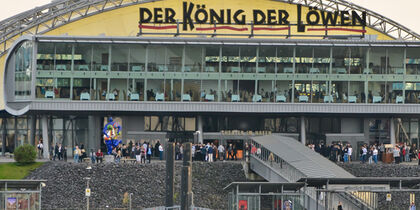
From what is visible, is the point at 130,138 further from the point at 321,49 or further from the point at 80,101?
the point at 321,49

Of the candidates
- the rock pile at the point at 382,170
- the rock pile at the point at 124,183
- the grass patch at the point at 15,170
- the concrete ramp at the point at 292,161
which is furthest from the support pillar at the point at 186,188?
the rock pile at the point at 382,170

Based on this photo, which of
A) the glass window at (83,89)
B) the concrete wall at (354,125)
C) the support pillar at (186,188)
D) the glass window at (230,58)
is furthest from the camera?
the concrete wall at (354,125)

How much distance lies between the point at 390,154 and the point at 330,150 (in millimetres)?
4708

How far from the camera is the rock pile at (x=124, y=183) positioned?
77.3m

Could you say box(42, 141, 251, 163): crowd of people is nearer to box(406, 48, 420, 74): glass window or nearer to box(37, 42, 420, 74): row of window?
box(37, 42, 420, 74): row of window

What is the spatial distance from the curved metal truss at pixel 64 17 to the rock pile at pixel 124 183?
36807mm

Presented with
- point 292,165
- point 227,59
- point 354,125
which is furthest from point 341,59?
point 292,165

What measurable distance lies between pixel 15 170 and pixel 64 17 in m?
40.0

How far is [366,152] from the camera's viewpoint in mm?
87062

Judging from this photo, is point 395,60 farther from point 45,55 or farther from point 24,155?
point 24,155

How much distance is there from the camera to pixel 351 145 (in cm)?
9469

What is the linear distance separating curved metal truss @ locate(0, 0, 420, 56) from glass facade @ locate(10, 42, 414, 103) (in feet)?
69.1

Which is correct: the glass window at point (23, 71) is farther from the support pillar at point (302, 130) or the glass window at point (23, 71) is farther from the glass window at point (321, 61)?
the glass window at point (321, 61)

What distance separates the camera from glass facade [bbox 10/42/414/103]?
91.8 metres
